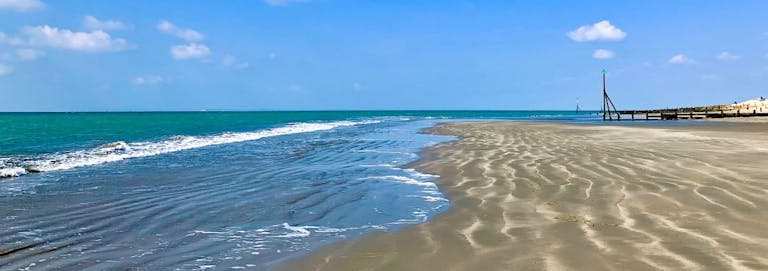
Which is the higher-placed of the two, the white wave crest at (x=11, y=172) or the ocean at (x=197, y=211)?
the white wave crest at (x=11, y=172)

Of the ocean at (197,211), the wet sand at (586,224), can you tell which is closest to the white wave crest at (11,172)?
the ocean at (197,211)

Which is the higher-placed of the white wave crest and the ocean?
the white wave crest

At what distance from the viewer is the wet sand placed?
170 inches

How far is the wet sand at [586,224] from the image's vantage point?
433 centimetres

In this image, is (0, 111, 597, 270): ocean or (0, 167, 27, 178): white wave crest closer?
(0, 111, 597, 270): ocean

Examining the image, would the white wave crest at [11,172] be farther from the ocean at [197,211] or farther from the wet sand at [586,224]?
the wet sand at [586,224]

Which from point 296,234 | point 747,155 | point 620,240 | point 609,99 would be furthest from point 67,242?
point 609,99

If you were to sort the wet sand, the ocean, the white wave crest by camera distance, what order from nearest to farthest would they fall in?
the wet sand → the ocean → the white wave crest

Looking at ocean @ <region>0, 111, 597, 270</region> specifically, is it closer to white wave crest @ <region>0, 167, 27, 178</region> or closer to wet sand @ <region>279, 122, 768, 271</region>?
white wave crest @ <region>0, 167, 27, 178</region>

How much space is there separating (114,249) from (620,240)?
4.96 metres

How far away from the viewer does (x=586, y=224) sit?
223 inches

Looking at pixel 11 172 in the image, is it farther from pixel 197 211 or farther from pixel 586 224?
pixel 586 224

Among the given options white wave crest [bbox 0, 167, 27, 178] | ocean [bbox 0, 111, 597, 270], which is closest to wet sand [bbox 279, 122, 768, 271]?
ocean [bbox 0, 111, 597, 270]

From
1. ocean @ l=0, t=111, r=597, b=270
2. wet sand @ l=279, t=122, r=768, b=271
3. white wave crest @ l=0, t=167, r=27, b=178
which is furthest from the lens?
white wave crest @ l=0, t=167, r=27, b=178
